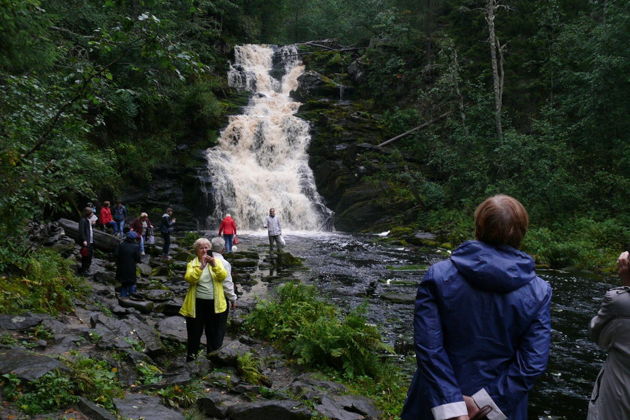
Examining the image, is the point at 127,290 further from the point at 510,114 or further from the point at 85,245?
→ the point at 510,114

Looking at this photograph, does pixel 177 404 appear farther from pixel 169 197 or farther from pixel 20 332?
pixel 169 197

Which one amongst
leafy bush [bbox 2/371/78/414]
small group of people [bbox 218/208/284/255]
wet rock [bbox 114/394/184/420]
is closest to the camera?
leafy bush [bbox 2/371/78/414]

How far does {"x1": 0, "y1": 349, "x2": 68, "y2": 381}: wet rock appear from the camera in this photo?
4.64 meters

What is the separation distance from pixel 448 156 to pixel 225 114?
1555cm

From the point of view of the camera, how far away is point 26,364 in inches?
190

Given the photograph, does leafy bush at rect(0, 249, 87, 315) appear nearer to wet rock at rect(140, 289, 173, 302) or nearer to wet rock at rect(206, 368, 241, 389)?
wet rock at rect(140, 289, 173, 302)

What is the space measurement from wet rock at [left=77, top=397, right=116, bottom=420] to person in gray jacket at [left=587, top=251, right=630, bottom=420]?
4141 mm

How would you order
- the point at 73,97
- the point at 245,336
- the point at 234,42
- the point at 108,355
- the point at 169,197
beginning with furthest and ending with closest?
the point at 234,42 → the point at 169,197 → the point at 245,336 → the point at 73,97 → the point at 108,355

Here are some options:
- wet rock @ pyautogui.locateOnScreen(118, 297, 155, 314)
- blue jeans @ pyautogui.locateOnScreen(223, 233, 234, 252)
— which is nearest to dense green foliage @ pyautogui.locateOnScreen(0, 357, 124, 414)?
wet rock @ pyautogui.locateOnScreen(118, 297, 155, 314)

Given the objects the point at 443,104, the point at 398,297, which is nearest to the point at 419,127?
the point at 443,104

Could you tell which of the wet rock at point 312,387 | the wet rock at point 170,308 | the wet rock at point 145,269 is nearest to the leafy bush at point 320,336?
the wet rock at point 312,387

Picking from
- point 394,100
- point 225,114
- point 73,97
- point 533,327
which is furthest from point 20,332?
point 394,100

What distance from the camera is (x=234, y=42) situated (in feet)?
139

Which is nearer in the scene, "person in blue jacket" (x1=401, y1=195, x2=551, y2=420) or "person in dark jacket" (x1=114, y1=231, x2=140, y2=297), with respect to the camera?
"person in blue jacket" (x1=401, y1=195, x2=551, y2=420)
